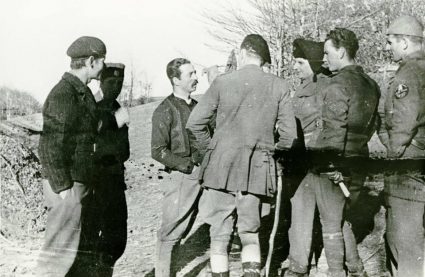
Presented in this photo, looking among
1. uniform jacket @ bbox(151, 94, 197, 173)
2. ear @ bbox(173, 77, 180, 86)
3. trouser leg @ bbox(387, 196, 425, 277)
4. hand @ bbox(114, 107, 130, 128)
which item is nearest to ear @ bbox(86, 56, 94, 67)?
hand @ bbox(114, 107, 130, 128)

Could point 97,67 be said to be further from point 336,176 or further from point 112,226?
point 336,176

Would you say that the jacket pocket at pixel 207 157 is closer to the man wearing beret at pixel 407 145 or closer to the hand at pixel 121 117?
the hand at pixel 121 117

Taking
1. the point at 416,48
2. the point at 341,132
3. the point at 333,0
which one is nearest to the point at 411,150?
the point at 341,132

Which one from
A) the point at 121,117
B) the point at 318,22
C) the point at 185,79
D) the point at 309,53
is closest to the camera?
the point at 121,117

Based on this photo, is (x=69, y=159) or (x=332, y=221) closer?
(x=69, y=159)

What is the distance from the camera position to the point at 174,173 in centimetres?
412

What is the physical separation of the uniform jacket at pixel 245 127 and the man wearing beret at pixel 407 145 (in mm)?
758

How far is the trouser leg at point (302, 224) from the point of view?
411 centimetres

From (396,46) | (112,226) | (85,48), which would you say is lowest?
(112,226)

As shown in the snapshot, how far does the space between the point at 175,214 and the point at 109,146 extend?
772 millimetres

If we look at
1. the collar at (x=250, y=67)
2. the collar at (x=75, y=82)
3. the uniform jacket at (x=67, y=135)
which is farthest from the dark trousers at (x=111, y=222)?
the collar at (x=250, y=67)

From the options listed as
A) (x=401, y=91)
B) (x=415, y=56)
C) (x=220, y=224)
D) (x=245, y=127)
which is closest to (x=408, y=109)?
(x=401, y=91)

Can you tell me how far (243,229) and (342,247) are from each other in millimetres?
899

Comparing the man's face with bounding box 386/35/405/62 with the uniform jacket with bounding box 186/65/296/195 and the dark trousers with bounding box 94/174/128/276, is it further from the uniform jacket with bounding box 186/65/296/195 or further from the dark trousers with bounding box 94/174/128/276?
the dark trousers with bounding box 94/174/128/276
